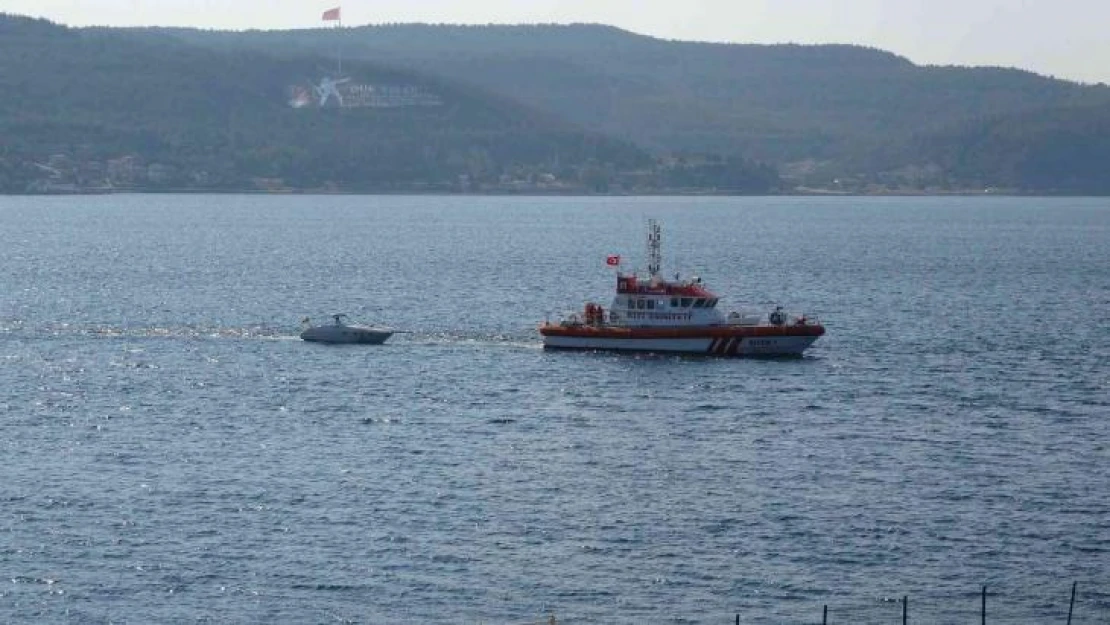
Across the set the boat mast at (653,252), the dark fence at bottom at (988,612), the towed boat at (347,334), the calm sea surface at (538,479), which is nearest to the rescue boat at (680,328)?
the boat mast at (653,252)

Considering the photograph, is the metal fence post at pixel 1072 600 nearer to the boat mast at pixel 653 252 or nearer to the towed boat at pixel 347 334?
the boat mast at pixel 653 252

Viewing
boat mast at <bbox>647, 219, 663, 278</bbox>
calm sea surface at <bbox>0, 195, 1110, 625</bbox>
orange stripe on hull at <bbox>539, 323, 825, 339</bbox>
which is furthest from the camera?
boat mast at <bbox>647, 219, 663, 278</bbox>

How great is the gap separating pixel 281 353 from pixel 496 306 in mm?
37508

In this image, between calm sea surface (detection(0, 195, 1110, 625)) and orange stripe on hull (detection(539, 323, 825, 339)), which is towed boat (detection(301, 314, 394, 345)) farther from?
orange stripe on hull (detection(539, 323, 825, 339))

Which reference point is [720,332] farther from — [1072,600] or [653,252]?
[1072,600]

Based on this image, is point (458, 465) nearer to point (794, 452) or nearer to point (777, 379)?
point (794, 452)

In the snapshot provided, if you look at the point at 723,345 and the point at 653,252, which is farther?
the point at 653,252

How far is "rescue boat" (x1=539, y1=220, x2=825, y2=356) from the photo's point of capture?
5074 inches

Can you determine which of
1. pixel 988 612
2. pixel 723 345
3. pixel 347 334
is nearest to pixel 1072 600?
pixel 988 612

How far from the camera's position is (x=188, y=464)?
9138cm

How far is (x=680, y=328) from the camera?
129 meters

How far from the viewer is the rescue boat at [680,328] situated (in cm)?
12888

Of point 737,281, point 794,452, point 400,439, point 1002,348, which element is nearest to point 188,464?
point 400,439

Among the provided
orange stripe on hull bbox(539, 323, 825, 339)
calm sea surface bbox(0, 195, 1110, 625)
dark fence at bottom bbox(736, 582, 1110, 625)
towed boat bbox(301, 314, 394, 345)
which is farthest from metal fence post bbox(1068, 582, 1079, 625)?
towed boat bbox(301, 314, 394, 345)
